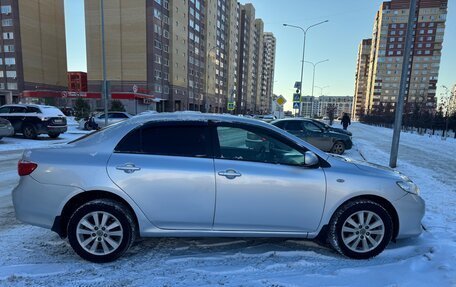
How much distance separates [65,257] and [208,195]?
1.89 meters

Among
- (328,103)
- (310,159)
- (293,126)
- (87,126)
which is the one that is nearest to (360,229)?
(310,159)

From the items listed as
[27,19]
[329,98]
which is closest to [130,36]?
[27,19]

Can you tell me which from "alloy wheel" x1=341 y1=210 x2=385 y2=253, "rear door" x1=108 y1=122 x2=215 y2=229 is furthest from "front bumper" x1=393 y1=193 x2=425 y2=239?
"rear door" x1=108 y1=122 x2=215 y2=229

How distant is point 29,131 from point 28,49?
69.9m

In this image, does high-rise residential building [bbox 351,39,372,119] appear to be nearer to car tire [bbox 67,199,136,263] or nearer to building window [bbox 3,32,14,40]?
building window [bbox 3,32,14,40]

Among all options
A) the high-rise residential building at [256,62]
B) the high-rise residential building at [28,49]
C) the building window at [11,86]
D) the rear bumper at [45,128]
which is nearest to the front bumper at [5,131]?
the rear bumper at [45,128]

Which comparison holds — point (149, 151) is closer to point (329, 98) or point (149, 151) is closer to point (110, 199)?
point (110, 199)

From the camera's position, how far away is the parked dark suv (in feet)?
48.3

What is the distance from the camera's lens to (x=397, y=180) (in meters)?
3.56

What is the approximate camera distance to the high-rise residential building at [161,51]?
55.0 meters

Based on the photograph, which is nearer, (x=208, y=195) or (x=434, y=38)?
(x=208, y=195)

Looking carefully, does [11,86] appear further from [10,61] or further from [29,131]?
[29,131]

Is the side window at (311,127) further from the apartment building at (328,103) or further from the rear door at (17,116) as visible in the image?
the apartment building at (328,103)

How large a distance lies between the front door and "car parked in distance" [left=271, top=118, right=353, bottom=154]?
855 cm
